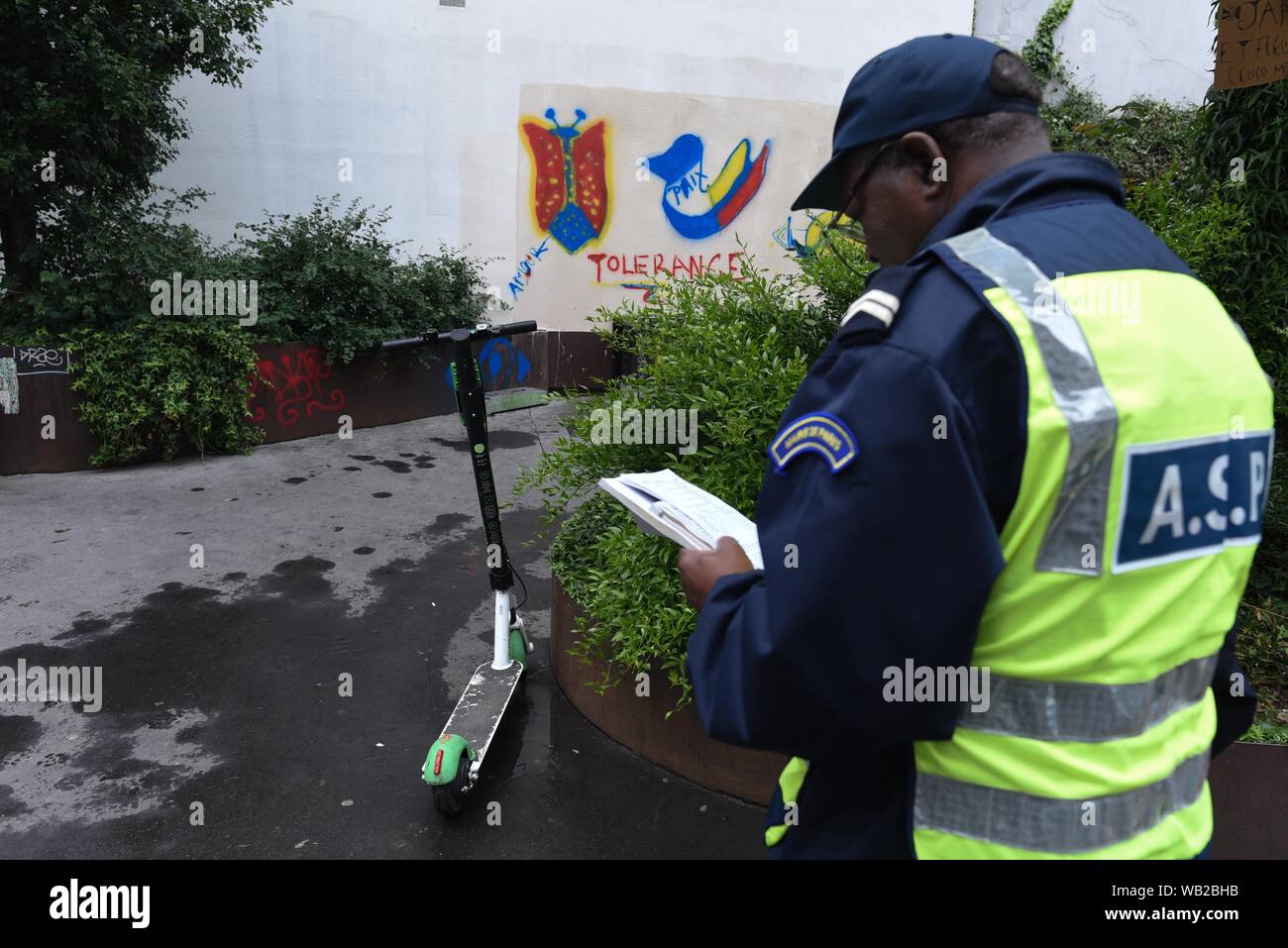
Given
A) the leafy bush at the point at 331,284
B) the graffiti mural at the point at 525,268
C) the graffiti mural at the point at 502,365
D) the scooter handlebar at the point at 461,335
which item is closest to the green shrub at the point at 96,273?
the leafy bush at the point at 331,284

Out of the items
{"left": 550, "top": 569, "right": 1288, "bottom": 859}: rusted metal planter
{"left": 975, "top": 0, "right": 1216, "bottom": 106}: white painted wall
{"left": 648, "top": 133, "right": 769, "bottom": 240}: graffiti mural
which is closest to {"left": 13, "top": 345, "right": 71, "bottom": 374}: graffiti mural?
{"left": 550, "top": 569, "right": 1288, "bottom": 859}: rusted metal planter

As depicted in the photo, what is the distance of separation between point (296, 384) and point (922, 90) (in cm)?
897

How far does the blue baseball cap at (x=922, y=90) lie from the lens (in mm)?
1291

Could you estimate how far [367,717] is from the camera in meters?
4.09

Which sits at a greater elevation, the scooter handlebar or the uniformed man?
the scooter handlebar

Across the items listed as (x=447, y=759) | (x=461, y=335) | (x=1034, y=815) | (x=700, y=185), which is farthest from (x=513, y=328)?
(x=700, y=185)

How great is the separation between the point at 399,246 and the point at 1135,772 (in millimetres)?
10935

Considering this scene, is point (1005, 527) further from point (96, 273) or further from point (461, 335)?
point (96, 273)

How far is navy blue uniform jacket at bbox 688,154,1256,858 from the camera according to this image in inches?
41.8

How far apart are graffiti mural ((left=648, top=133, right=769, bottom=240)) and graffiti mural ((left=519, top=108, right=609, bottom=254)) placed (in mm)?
796

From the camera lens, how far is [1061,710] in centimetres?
113

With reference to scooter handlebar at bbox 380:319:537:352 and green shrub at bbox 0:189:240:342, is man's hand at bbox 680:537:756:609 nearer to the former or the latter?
scooter handlebar at bbox 380:319:537:352
